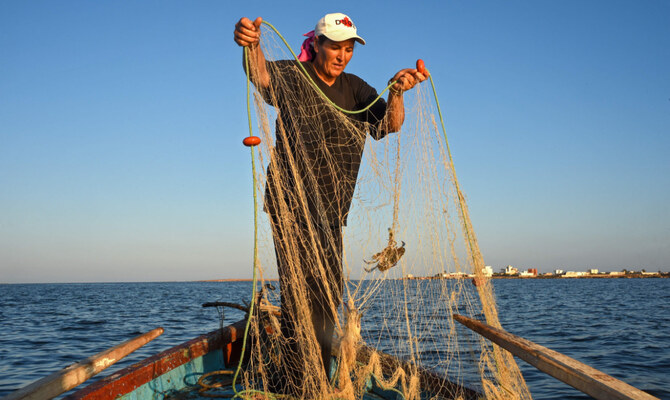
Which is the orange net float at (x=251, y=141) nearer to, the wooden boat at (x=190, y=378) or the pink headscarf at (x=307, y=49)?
the pink headscarf at (x=307, y=49)

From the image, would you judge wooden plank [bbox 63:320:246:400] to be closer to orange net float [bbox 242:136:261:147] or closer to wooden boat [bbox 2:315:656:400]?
wooden boat [bbox 2:315:656:400]

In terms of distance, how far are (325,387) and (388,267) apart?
0.91 m

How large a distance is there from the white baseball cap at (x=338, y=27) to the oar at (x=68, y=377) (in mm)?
2256

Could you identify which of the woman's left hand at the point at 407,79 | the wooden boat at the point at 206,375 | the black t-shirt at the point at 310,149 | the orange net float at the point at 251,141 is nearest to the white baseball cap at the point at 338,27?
the black t-shirt at the point at 310,149

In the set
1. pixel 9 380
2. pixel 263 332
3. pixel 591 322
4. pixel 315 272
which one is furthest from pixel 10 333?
pixel 591 322

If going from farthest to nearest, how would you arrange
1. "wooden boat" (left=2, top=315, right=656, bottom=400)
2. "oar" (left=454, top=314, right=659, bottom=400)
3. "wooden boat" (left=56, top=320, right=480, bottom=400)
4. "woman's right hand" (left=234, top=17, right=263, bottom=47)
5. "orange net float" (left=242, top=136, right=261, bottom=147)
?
"wooden boat" (left=56, top=320, right=480, bottom=400)
"woman's right hand" (left=234, top=17, right=263, bottom=47)
"orange net float" (left=242, top=136, right=261, bottom=147)
"wooden boat" (left=2, top=315, right=656, bottom=400)
"oar" (left=454, top=314, right=659, bottom=400)

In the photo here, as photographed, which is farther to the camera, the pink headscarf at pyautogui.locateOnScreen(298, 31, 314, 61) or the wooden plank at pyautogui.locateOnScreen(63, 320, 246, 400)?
the pink headscarf at pyautogui.locateOnScreen(298, 31, 314, 61)

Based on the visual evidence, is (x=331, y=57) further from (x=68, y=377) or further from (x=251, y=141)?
(x=68, y=377)

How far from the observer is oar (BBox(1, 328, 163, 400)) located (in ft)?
6.31

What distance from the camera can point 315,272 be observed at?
2.84 meters

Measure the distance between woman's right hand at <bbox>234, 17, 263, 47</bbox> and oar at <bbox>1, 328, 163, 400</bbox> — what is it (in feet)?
6.07

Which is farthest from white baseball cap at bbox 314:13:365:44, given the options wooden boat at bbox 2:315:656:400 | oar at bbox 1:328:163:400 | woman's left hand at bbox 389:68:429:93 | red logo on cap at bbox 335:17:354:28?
oar at bbox 1:328:163:400

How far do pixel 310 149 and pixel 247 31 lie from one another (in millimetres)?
815

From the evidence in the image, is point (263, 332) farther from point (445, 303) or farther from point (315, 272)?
point (445, 303)
